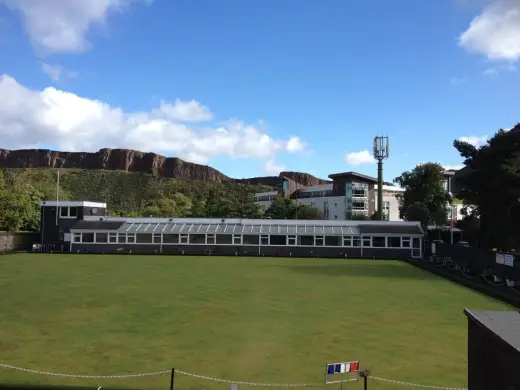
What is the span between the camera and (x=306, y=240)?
43.0m

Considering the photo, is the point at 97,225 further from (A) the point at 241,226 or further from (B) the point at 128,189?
(B) the point at 128,189

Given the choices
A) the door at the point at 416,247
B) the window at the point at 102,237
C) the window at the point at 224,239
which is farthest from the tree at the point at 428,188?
the window at the point at 102,237

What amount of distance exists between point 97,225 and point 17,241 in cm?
867

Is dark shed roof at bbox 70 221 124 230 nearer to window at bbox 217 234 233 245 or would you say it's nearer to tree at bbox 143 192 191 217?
window at bbox 217 234 233 245

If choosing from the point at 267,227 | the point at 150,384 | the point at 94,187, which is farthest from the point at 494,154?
the point at 94,187

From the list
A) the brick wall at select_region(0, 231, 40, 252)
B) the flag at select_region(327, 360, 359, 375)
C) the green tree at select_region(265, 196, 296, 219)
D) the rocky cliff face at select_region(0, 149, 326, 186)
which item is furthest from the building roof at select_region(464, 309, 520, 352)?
the rocky cliff face at select_region(0, 149, 326, 186)

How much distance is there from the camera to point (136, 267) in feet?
96.2

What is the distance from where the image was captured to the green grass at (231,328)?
9.12 m

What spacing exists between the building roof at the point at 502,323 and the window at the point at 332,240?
37.9 m

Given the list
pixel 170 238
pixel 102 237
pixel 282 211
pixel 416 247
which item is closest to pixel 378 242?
pixel 416 247

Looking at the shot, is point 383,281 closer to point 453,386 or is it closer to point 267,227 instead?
point 453,386

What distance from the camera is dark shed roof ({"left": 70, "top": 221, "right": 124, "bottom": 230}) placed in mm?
44000

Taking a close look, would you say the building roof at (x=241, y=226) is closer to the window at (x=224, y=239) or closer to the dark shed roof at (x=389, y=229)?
the dark shed roof at (x=389, y=229)

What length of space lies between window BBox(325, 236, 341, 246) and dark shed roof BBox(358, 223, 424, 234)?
2.20 m
